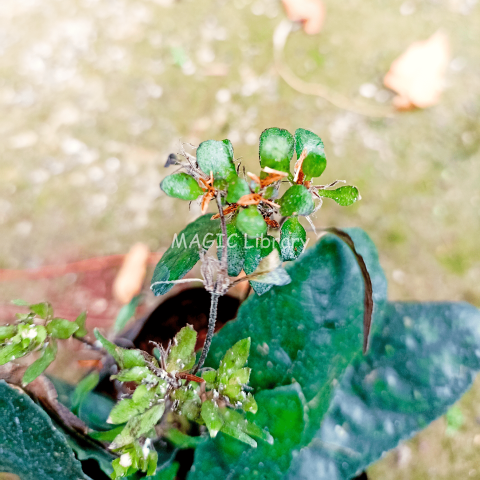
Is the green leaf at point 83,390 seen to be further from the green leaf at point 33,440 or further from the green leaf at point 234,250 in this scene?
the green leaf at point 234,250

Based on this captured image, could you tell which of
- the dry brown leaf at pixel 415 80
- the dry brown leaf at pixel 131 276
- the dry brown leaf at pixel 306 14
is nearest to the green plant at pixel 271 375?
the dry brown leaf at pixel 131 276

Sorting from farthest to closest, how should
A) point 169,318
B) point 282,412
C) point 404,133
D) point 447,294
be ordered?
point 404,133 < point 447,294 < point 169,318 < point 282,412

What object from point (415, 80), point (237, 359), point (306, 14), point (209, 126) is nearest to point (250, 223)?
point (237, 359)

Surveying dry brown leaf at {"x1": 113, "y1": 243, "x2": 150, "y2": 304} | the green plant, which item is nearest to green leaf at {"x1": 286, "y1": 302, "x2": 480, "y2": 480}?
the green plant

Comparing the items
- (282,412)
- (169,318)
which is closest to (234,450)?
(282,412)

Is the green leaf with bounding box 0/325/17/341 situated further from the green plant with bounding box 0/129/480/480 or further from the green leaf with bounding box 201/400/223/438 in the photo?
the green leaf with bounding box 201/400/223/438

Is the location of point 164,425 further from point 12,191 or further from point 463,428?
point 12,191
